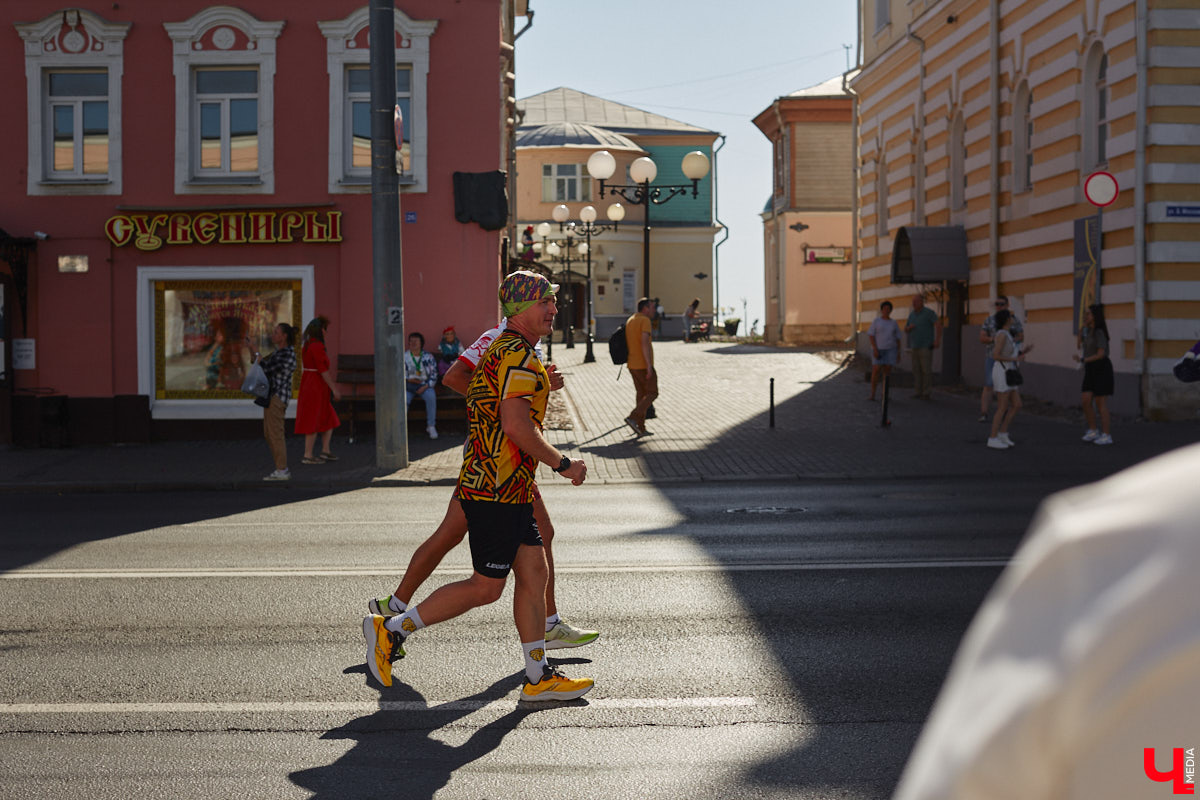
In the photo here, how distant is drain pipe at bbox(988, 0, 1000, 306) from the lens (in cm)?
2503

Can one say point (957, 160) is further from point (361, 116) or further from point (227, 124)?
point (227, 124)

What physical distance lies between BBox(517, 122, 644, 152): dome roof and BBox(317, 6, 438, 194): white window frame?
1442 inches

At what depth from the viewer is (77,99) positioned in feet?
69.5

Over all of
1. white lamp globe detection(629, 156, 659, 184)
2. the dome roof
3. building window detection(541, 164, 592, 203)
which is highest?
the dome roof

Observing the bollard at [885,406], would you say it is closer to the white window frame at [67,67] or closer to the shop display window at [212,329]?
the shop display window at [212,329]

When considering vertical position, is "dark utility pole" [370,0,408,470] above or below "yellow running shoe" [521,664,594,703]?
above

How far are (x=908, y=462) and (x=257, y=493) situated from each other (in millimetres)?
7915

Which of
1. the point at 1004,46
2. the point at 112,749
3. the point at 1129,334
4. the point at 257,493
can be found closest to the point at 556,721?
the point at 112,749

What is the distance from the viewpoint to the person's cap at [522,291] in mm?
6215

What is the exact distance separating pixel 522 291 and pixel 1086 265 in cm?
1649

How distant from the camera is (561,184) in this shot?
191 ft

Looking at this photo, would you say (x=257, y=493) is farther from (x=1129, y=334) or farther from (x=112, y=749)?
(x=1129, y=334)

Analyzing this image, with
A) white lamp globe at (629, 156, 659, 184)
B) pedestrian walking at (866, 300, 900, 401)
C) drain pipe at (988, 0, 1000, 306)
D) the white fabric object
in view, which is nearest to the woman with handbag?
pedestrian walking at (866, 300, 900, 401)

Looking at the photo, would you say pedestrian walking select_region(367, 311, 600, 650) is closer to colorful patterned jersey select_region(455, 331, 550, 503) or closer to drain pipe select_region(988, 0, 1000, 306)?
colorful patterned jersey select_region(455, 331, 550, 503)
